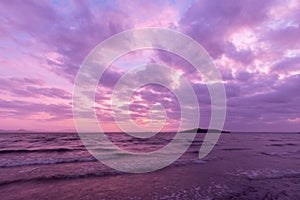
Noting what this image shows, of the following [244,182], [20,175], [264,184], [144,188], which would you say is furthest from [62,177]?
[264,184]

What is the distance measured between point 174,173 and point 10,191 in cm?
984

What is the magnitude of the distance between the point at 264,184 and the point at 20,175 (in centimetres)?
1534

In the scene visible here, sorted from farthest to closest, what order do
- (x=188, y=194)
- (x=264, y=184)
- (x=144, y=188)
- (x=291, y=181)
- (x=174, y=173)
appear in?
1. (x=174, y=173)
2. (x=291, y=181)
3. (x=264, y=184)
4. (x=144, y=188)
5. (x=188, y=194)

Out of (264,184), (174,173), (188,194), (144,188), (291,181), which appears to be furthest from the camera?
(174,173)

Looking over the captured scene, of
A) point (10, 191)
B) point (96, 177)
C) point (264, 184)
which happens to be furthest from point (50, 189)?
point (264, 184)

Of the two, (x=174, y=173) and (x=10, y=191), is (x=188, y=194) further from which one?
(x=10, y=191)

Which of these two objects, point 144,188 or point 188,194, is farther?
point 144,188

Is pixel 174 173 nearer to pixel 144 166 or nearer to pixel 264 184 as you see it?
pixel 144 166

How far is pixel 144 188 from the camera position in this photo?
10602mm

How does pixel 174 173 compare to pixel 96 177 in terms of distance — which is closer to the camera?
pixel 96 177

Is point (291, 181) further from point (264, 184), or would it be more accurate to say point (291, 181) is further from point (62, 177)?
point (62, 177)

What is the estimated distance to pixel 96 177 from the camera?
12844mm

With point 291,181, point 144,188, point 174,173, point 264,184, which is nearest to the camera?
point 144,188

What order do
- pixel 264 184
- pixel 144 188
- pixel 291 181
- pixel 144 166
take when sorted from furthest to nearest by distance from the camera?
pixel 144 166
pixel 291 181
pixel 264 184
pixel 144 188
